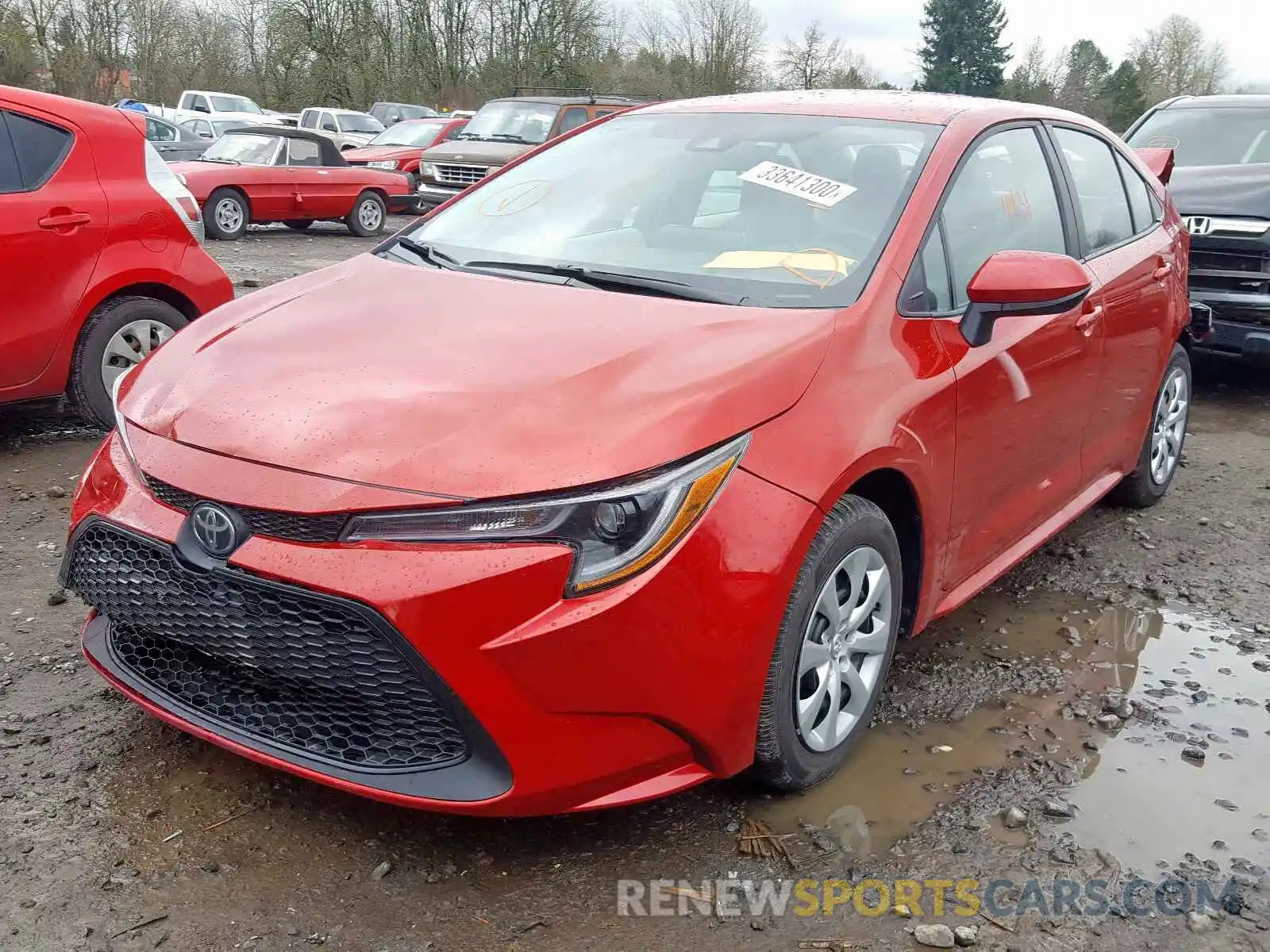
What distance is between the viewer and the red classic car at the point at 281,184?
1434 centimetres

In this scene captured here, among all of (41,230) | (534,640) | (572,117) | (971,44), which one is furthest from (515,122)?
(971,44)

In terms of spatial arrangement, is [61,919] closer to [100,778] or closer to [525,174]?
[100,778]

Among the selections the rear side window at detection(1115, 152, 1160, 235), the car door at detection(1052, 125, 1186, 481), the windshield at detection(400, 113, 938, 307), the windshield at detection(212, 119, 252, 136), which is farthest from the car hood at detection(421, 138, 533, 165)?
the windshield at detection(212, 119, 252, 136)

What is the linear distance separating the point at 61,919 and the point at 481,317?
5.23 feet

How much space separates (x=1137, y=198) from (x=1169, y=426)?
1.06m

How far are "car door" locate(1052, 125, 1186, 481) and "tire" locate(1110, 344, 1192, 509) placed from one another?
7.8 inches

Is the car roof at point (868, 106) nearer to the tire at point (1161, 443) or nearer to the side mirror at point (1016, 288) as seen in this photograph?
the side mirror at point (1016, 288)

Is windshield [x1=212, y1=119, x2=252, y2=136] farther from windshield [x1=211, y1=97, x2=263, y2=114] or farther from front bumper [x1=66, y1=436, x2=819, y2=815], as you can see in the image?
front bumper [x1=66, y1=436, x2=819, y2=815]

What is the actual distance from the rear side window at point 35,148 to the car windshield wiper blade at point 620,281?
9.72ft

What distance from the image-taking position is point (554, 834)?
8.70 ft

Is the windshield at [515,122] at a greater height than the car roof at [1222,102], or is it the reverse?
the car roof at [1222,102]

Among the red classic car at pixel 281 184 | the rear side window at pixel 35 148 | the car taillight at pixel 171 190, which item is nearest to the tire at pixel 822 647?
the car taillight at pixel 171 190

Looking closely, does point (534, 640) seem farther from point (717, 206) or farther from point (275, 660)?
point (717, 206)

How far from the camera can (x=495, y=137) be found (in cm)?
1634
